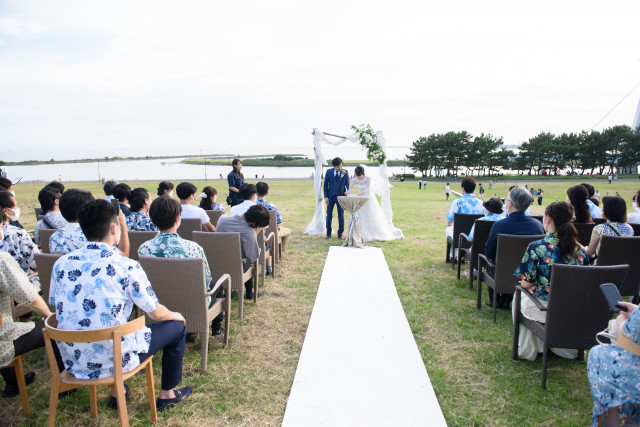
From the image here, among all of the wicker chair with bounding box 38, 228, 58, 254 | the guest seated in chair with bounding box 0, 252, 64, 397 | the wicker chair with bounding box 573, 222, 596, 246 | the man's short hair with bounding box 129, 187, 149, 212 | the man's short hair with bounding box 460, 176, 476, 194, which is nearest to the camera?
the guest seated in chair with bounding box 0, 252, 64, 397

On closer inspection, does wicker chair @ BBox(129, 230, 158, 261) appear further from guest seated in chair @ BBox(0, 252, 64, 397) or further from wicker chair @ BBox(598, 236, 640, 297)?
wicker chair @ BBox(598, 236, 640, 297)

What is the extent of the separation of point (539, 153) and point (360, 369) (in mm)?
57802

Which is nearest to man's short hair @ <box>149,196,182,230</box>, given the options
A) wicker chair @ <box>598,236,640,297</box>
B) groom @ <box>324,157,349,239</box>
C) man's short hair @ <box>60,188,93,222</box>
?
man's short hair @ <box>60,188,93,222</box>

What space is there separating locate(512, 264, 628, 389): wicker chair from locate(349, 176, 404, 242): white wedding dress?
6.06m

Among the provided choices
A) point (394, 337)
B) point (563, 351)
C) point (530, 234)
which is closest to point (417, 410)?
point (394, 337)

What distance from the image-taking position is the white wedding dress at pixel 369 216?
29.0ft

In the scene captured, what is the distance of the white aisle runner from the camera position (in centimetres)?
258

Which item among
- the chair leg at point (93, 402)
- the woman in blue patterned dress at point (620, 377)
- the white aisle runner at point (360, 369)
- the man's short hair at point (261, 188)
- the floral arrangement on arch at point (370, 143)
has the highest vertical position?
the floral arrangement on arch at point (370, 143)

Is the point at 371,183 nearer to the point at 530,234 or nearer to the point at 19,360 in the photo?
the point at 530,234

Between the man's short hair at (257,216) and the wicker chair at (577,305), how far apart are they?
112 inches

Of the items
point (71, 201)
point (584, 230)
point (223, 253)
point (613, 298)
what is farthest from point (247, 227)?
point (584, 230)

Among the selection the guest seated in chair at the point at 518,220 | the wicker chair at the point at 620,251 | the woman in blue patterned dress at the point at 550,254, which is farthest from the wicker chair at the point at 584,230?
the woman in blue patterned dress at the point at 550,254

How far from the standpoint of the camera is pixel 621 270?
2.62 metres

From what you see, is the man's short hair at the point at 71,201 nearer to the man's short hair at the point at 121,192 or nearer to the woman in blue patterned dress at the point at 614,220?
the man's short hair at the point at 121,192
